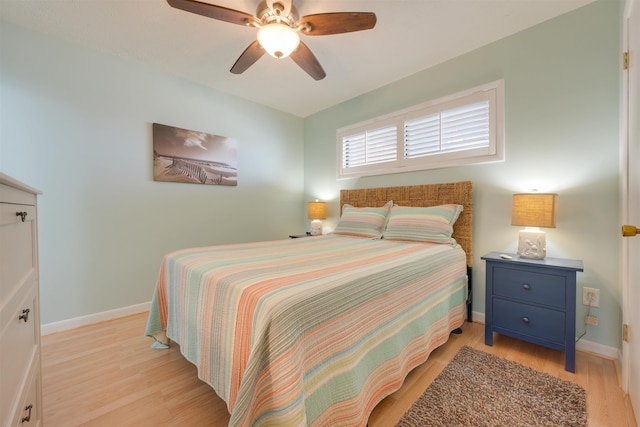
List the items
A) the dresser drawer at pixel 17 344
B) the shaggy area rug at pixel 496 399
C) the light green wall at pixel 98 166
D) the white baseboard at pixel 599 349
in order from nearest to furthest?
1. the dresser drawer at pixel 17 344
2. the shaggy area rug at pixel 496 399
3. the white baseboard at pixel 599 349
4. the light green wall at pixel 98 166

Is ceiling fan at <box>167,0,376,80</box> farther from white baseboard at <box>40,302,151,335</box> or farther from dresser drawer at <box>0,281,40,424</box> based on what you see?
white baseboard at <box>40,302,151,335</box>

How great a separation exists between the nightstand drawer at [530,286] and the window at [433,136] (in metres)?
1.03

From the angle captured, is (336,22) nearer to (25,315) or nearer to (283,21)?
(283,21)

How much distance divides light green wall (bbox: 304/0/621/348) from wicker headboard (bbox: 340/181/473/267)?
0.09m

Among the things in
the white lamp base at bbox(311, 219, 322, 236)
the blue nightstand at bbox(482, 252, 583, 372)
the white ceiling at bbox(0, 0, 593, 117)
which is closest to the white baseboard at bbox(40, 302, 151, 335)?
the white lamp base at bbox(311, 219, 322, 236)

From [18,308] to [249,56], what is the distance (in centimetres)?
198

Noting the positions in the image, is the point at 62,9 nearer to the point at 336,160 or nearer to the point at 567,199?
the point at 336,160

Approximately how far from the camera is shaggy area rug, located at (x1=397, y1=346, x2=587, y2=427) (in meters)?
1.23

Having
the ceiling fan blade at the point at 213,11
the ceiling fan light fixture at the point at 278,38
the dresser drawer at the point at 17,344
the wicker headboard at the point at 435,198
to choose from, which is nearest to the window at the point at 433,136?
the wicker headboard at the point at 435,198

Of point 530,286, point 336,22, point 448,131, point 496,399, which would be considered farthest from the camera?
point 448,131

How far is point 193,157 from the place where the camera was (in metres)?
2.95

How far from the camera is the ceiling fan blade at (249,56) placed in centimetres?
190

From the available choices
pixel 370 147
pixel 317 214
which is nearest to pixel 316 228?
pixel 317 214

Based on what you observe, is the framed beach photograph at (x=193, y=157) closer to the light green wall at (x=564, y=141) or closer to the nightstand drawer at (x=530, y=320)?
the light green wall at (x=564, y=141)
